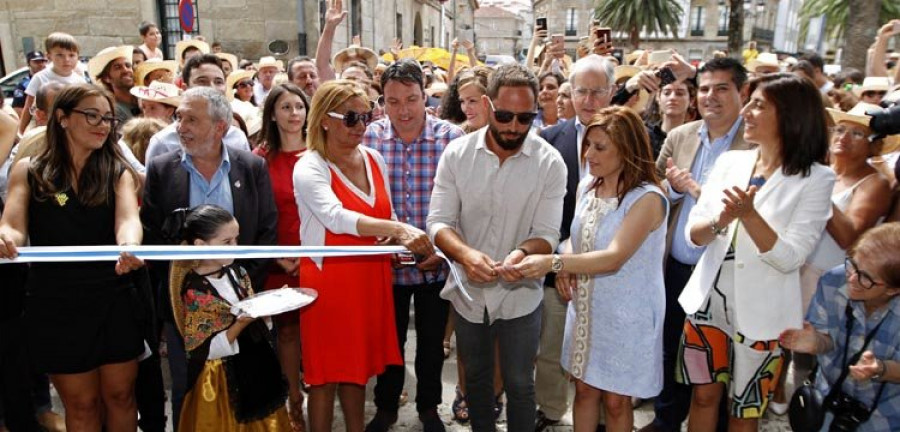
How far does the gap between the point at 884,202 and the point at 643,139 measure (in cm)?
149

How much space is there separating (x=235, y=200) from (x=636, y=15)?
45604 millimetres

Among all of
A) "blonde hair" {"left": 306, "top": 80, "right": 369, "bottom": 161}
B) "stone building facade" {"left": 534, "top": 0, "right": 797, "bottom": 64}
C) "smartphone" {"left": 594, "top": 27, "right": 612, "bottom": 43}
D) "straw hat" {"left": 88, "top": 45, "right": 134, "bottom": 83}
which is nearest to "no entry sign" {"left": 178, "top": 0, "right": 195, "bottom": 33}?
"straw hat" {"left": 88, "top": 45, "right": 134, "bottom": 83}

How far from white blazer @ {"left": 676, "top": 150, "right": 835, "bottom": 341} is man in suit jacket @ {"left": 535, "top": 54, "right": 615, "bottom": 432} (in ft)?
3.05

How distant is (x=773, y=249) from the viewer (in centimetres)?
262

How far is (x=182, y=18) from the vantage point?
12.0 metres

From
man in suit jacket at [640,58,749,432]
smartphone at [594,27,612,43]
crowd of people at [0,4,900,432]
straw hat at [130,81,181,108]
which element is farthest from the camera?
smartphone at [594,27,612,43]

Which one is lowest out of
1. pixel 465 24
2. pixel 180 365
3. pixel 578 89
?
pixel 180 365

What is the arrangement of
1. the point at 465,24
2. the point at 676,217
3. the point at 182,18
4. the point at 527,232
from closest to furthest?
the point at 527,232, the point at 676,217, the point at 182,18, the point at 465,24

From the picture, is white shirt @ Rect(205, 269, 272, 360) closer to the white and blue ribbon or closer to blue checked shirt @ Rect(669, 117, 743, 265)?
the white and blue ribbon

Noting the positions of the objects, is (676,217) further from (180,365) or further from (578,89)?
(180,365)

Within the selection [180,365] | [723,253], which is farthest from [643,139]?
[180,365]

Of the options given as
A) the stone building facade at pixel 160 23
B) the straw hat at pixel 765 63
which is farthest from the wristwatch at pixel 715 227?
the stone building facade at pixel 160 23

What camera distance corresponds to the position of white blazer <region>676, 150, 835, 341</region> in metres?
2.66

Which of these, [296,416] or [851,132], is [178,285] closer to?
[296,416]
